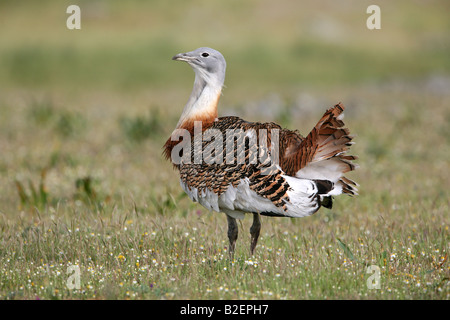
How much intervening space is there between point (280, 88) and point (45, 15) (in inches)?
635

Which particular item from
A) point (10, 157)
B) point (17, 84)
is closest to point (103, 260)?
point (10, 157)

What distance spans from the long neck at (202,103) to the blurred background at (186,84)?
1.76m

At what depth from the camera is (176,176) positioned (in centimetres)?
806

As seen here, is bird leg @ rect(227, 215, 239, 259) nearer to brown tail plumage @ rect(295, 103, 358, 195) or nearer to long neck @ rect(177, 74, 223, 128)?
brown tail plumage @ rect(295, 103, 358, 195)

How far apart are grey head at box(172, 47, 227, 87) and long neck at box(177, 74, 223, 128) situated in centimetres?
3

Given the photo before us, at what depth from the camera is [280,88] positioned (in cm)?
1830

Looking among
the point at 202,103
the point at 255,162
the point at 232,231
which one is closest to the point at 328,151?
the point at 255,162

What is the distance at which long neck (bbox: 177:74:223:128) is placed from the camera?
4.88 metres

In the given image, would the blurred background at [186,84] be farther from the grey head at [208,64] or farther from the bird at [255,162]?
the grey head at [208,64]

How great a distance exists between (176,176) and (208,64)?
333 cm

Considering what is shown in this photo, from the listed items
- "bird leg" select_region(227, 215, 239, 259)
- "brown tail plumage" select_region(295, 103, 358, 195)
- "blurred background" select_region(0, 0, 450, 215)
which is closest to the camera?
"brown tail plumage" select_region(295, 103, 358, 195)

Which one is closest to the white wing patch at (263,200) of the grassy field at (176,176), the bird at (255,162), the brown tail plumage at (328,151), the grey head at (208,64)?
the bird at (255,162)

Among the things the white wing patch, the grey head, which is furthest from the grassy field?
the grey head
